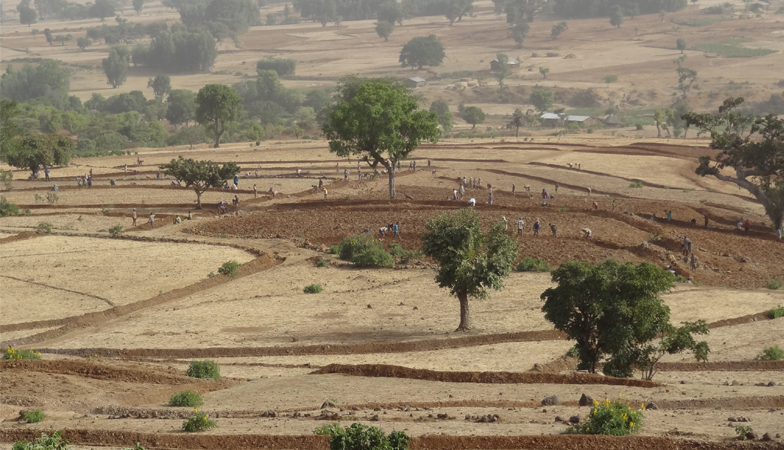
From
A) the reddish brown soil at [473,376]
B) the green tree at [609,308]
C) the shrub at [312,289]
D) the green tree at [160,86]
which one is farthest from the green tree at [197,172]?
the green tree at [160,86]

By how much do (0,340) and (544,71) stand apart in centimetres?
14658

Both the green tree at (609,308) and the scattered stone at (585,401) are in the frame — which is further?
the green tree at (609,308)

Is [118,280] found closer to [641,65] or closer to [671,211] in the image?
[671,211]

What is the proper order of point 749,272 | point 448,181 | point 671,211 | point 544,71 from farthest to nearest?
point 544,71 → point 448,181 → point 671,211 → point 749,272

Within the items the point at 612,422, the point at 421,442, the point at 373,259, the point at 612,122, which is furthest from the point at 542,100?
the point at 421,442

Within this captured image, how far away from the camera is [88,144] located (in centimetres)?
11694

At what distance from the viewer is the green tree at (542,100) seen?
145 meters

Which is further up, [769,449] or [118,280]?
[769,449]

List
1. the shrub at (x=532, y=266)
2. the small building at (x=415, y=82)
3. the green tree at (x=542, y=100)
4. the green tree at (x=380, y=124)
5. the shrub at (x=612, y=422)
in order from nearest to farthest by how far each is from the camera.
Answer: the shrub at (x=612, y=422)
the shrub at (x=532, y=266)
the green tree at (x=380, y=124)
the green tree at (x=542, y=100)
the small building at (x=415, y=82)

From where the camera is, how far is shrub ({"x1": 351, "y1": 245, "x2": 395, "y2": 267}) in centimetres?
4488

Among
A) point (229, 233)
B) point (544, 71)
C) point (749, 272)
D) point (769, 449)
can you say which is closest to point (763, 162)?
point (749, 272)

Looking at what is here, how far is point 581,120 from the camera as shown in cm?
13150

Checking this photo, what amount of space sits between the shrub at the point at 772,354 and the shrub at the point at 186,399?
17.5 m

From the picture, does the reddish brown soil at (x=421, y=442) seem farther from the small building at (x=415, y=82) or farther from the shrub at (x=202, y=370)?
the small building at (x=415, y=82)
